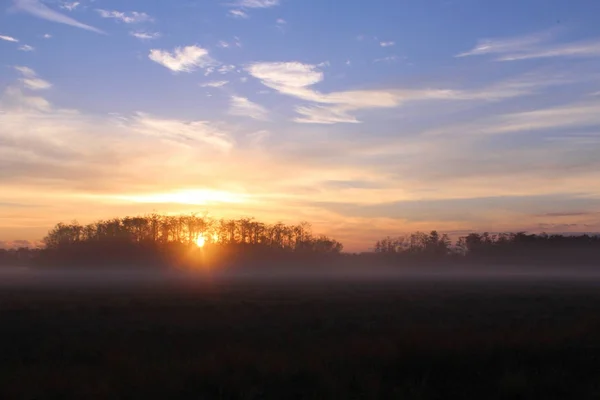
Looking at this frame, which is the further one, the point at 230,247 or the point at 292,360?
the point at 230,247

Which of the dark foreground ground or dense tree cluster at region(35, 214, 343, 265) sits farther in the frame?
dense tree cluster at region(35, 214, 343, 265)

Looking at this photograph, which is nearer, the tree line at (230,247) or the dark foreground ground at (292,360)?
the dark foreground ground at (292,360)

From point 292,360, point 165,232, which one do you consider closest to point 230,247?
point 165,232

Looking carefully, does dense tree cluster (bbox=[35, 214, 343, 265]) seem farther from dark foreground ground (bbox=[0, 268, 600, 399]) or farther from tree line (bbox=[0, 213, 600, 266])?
dark foreground ground (bbox=[0, 268, 600, 399])

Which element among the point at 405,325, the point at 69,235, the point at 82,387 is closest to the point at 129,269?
the point at 69,235

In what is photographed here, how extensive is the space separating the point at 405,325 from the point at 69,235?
141491 mm

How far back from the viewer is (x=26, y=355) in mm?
16500

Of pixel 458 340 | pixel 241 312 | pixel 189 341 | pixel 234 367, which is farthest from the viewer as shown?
pixel 241 312

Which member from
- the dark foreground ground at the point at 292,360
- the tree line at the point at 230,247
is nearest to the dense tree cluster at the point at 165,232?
the tree line at the point at 230,247

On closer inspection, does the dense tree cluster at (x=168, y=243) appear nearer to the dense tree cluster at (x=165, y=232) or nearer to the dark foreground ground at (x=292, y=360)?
the dense tree cluster at (x=165, y=232)

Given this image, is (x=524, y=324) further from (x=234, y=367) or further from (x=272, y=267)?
(x=272, y=267)

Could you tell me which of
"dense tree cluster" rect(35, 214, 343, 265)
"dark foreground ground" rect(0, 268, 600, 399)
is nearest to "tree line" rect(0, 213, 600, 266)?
"dense tree cluster" rect(35, 214, 343, 265)

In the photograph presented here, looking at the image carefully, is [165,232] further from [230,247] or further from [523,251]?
[523,251]

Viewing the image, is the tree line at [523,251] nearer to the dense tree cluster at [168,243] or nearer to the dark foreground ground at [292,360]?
the dense tree cluster at [168,243]
